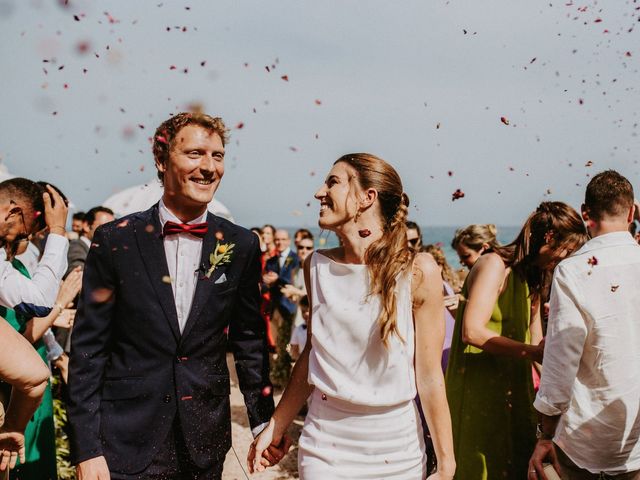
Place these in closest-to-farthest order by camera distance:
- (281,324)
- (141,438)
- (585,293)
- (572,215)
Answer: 1. (141,438)
2. (585,293)
3. (572,215)
4. (281,324)

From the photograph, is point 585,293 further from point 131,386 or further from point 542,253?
point 131,386

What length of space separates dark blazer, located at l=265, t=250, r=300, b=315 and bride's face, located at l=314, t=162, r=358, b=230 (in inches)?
282

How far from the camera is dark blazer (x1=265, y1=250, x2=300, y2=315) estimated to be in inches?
407

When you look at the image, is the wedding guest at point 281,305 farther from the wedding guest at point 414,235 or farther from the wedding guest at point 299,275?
the wedding guest at point 414,235

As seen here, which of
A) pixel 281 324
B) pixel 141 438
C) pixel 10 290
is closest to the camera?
pixel 141 438

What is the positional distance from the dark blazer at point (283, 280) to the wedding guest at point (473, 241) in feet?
15.1

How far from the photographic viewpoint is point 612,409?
3234 millimetres

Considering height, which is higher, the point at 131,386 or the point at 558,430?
the point at 131,386

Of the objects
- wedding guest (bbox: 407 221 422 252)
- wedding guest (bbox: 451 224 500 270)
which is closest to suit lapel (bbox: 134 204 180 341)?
wedding guest (bbox: 451 224 500 270)

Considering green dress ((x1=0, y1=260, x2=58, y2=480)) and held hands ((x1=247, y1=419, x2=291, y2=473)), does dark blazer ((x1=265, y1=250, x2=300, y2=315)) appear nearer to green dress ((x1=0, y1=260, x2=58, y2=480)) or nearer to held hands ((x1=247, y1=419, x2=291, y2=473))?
green dress ((x1=0, y1=260, x2=58, y2=480))

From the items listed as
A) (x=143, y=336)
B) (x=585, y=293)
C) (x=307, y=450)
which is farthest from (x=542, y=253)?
(x=143, y=336)

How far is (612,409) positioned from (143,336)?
220 centimetres

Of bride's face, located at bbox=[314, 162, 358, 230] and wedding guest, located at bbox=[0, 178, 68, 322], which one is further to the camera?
wedding guest, located at bbox=[0, 178, 68, 322]

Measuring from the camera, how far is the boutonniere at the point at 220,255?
10.4ft
